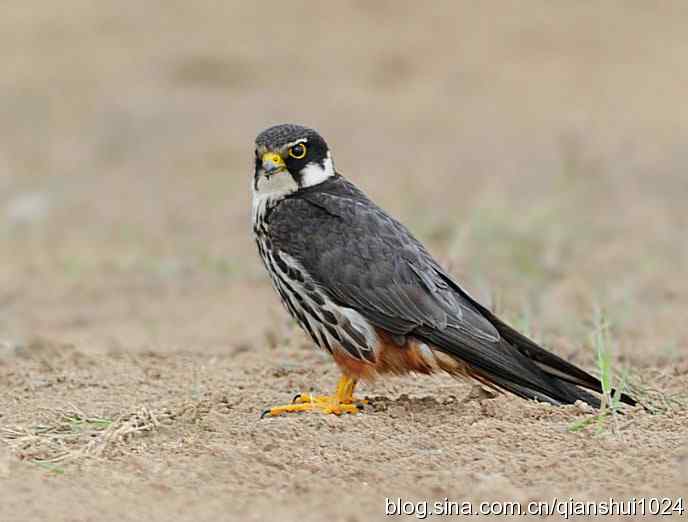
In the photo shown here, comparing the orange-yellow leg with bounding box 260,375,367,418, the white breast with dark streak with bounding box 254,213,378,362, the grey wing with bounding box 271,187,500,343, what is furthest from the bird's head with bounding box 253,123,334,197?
the orange-yellow leg with bounding box 260,375,367,418

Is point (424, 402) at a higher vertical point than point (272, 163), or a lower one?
lower

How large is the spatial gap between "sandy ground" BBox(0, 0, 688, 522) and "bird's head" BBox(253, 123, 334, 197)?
0.89m

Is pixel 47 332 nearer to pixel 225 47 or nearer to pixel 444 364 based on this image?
pixel 444 364

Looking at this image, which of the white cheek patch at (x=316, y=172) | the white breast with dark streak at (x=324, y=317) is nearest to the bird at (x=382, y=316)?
the white breast with dark streak at (x=324, y=317)

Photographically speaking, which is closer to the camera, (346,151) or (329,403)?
(329,403)

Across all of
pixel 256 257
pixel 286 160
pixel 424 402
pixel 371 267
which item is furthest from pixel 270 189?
pixel 256 257

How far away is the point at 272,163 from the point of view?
5.79m

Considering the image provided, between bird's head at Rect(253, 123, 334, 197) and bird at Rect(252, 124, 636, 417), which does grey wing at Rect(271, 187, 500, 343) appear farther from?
bird's head at Rect(253, 123, 334, 197)

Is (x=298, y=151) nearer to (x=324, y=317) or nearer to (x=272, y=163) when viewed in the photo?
(x=272, y=163)

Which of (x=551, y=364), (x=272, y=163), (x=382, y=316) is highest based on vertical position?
(x=272, y=163)

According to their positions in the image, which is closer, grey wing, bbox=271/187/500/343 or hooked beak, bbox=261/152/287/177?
grey wing, bbox=271/187/500/343

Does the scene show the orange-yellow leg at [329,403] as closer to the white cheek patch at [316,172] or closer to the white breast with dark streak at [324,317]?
the white breast with dark streak at [324,317]

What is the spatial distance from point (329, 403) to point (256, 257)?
4.25m

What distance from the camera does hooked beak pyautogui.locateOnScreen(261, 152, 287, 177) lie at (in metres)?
5.77
